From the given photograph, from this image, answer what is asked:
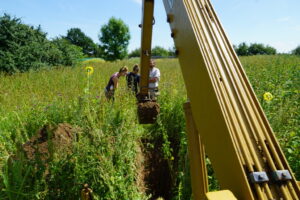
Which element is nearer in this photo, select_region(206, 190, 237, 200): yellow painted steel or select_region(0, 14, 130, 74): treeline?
select_region(206, 190, 237, 200): yellow painted steel

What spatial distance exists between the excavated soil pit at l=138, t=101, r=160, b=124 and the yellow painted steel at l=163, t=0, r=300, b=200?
200 cm

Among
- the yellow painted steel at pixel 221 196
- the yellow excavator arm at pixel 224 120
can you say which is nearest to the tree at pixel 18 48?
the yellow excavator arm at pixel 224 120

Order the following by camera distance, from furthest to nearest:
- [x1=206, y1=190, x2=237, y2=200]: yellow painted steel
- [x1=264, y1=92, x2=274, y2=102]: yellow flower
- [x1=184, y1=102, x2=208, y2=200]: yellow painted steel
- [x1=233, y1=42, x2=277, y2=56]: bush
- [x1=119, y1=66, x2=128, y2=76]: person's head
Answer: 1. [x1=233, y1=42, x2=277, y2=56]: bush
2. [x1=119, y1=66, x2=128, y2=76]: person's head
3. [x1=264, y1=92, x2=274, y2=102]: yellow flower
4. [x1=184, y1=102, x2=208, y2=200]: yellow painted steel
5. [x1=206, y1=190, x2=237, y2=200]: yellow painted steel

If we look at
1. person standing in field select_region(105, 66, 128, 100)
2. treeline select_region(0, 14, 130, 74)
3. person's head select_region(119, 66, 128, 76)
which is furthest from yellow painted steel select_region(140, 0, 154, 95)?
treeline select_region(0, 14, 130, 74)

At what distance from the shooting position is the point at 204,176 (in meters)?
1.14

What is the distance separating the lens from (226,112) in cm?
82

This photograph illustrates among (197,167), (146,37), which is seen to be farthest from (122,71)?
(197,167)

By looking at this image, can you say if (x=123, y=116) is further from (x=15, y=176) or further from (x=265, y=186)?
(x=265, y=186)

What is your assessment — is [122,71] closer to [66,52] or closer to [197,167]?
[197,167]

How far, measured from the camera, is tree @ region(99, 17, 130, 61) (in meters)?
46.0

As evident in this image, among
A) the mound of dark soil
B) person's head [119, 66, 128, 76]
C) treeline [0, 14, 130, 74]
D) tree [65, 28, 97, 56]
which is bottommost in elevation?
the mound of dark soil

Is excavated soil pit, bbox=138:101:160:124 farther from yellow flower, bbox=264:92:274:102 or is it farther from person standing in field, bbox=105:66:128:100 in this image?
yellow flower, bbox=264:92:274:102

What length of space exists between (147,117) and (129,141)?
1000mm

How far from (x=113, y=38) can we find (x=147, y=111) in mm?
45919
